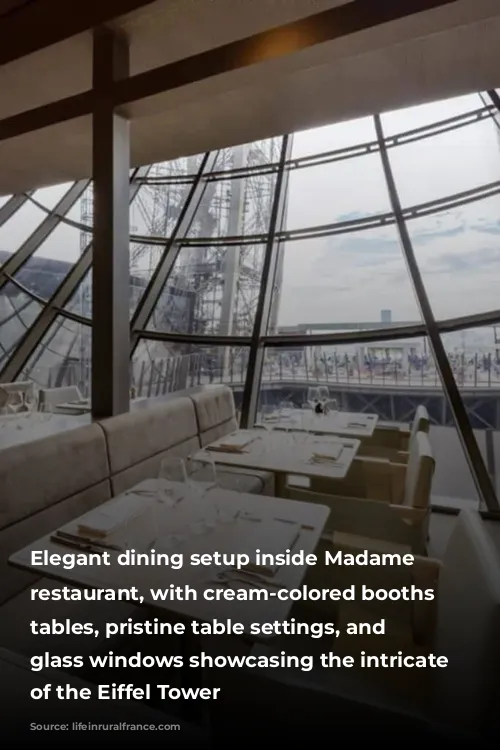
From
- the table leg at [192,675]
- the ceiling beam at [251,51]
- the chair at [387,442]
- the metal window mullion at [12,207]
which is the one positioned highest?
the metal window mullion at [12,207]

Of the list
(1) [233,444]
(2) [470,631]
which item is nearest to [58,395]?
(1) [233,444]

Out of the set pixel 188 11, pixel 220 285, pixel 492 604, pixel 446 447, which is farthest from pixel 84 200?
pixel 492 604

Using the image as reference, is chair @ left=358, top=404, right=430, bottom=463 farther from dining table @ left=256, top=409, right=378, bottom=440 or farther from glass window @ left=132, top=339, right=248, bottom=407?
glass window @ left=132, top=339, right=248, bottom=407

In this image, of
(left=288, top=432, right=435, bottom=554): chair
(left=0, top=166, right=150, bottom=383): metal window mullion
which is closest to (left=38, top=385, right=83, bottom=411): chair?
(left=0, top=166, right=150, bottom=383): metal window mullion

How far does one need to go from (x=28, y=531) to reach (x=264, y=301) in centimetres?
341

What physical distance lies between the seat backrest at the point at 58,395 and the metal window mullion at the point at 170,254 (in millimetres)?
859

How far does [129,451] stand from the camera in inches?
104

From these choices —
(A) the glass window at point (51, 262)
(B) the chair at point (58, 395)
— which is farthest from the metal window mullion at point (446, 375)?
(A) the glass window at point (51, 262)

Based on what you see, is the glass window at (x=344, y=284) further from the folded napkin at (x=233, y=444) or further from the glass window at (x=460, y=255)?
the folded napkin at (x=233, y=444)

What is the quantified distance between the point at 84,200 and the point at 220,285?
2.77 meters

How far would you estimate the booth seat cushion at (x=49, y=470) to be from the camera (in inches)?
74.0

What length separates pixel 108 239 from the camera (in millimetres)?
2969

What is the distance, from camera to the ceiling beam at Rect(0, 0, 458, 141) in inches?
92.7

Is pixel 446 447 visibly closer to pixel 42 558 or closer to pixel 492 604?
Result: pixel 492 604
